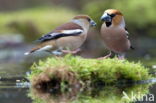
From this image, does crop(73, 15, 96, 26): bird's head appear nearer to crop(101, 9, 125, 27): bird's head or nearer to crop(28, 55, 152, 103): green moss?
crop(101, 9, 125, 27): bird's head

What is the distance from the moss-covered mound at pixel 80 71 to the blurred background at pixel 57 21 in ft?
42.2

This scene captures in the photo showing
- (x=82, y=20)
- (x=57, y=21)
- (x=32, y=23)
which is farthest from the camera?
(x=57, y=21)

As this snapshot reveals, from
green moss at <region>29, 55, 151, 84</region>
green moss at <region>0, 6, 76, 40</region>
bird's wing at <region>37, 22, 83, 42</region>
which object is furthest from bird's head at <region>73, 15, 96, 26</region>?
green moss at <region>0, 6, 76, 40</region>

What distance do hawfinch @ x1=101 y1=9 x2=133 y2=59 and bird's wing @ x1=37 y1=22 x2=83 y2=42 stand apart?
1.51ft

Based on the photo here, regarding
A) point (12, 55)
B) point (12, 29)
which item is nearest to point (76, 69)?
point (12, 55)

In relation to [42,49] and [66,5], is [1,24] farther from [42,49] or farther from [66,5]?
[42,49]

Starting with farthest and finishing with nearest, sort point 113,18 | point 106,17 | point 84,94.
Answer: point 113,18
point 106,17
point 84,94

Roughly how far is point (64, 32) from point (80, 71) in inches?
58.2

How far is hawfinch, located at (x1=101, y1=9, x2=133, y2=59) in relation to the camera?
11414 millimetres

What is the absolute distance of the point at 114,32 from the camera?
11.4m

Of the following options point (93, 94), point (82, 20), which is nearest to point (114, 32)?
point (82, 20)

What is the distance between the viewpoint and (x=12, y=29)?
90.8ft

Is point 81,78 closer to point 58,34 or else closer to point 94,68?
point 94,68

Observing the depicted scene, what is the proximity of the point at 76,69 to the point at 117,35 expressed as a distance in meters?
1.88
